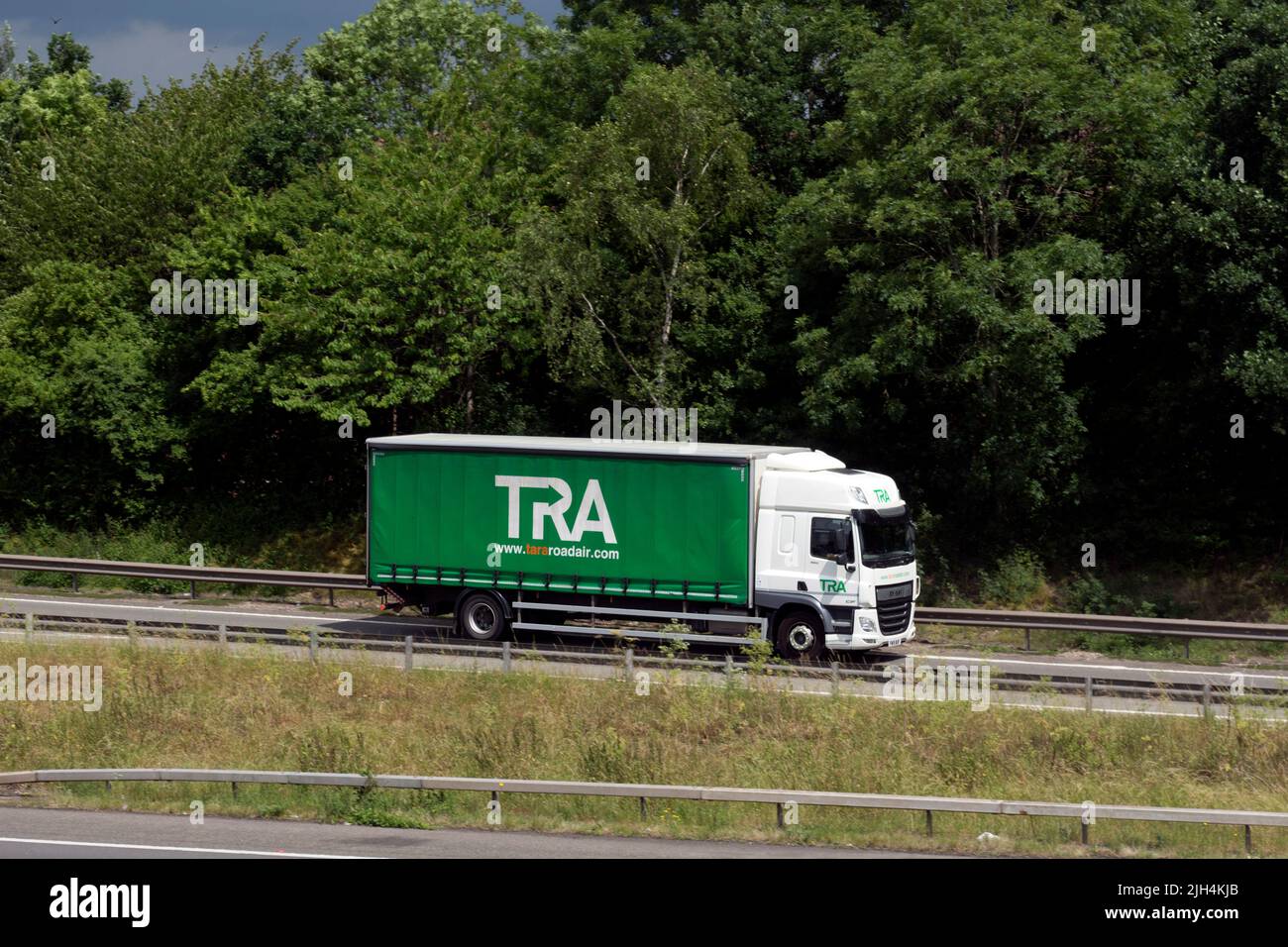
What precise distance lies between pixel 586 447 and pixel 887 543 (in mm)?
5669

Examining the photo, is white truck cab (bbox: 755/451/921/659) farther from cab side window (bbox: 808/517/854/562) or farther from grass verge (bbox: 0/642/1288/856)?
grass verge (bbox: 0/642/1288/856)

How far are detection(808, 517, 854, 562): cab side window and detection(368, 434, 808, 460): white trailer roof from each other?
5.61 feet

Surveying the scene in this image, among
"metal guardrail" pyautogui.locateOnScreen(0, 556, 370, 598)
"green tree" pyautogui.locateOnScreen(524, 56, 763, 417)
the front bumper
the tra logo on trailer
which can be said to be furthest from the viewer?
"green tree" pyautogui.locateOnScreen(524, 56, 763, 417)

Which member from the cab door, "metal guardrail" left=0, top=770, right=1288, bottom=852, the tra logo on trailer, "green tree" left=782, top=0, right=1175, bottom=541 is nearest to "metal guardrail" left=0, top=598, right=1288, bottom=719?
the cab door

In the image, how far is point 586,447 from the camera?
2528cm

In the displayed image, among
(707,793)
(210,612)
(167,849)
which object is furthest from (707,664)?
(210,612)

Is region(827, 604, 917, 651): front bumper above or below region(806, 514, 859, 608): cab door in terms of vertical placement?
below

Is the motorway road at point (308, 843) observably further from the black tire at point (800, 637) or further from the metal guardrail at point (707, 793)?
the black tire at point (800, 637)

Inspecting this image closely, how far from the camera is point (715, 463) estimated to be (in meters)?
24.2

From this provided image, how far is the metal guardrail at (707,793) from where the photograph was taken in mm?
13188

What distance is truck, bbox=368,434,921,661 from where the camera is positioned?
2344 cm

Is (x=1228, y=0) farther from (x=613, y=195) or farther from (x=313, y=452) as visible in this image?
(x=313, y=452)

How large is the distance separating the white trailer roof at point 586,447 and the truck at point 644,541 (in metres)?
0.04

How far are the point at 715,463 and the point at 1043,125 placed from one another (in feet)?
40.3
